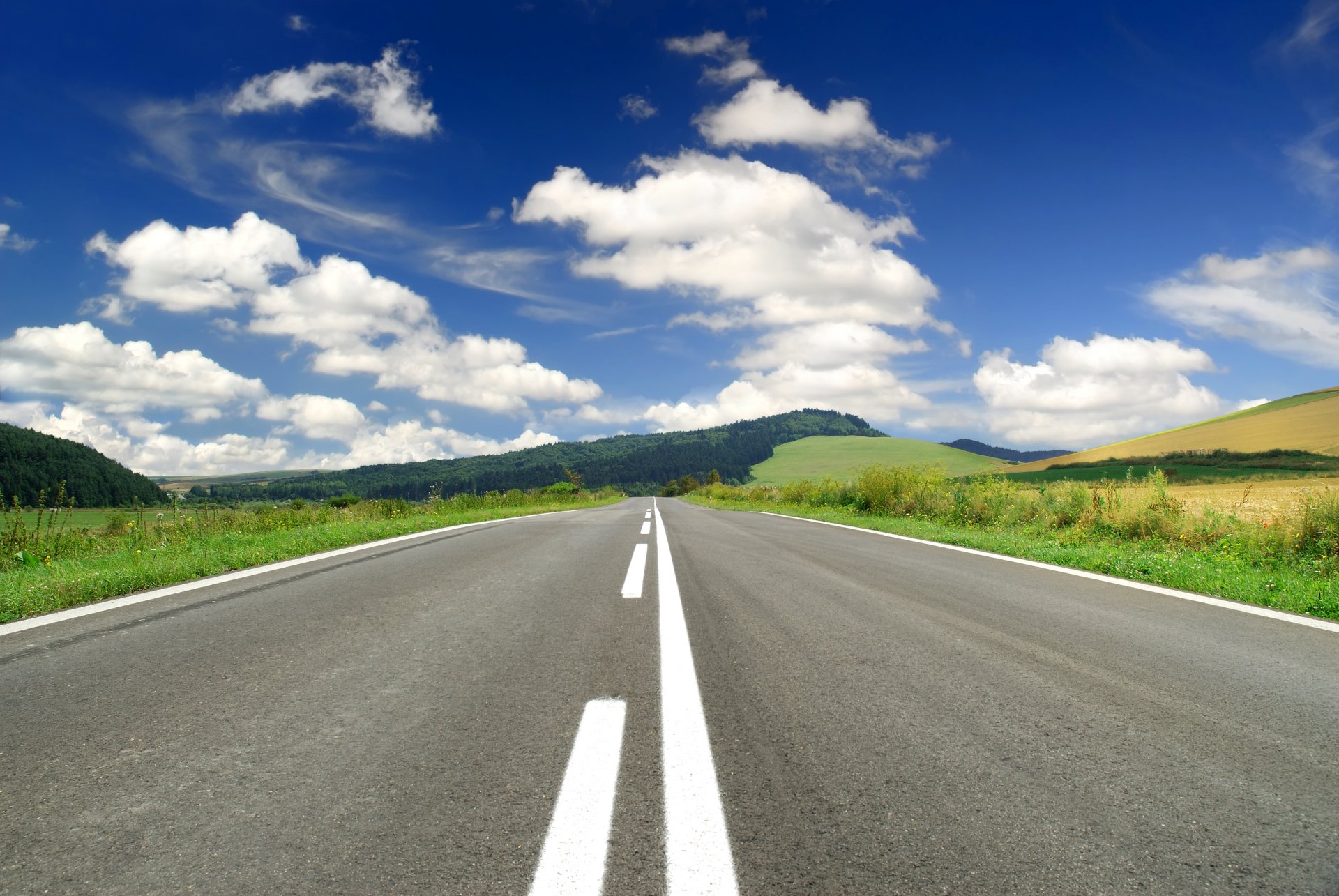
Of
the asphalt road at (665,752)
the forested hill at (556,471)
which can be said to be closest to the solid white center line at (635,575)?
the asphalt road at (665,752)

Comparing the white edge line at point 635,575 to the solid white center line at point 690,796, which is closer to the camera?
the solid white center line at point 690,796

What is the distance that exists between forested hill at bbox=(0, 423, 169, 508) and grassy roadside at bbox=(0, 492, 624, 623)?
53.8 meters

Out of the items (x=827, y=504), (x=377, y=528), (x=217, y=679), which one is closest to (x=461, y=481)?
(x=827, y=504)

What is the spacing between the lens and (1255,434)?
44.3 metres

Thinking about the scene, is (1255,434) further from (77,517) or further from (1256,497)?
(77,517)

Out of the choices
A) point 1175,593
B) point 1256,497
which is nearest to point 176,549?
point 1175,593

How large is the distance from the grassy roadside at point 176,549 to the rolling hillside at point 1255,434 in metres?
44.7

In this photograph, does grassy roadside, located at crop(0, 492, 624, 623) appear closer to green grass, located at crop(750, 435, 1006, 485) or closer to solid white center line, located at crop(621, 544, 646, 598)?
solid white center line, located at crop(621, 544, 646, 598)

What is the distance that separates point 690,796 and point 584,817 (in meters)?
0.32

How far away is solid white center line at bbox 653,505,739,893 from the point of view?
64.0 inches

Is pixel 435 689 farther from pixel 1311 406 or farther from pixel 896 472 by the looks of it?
pixel 1311 406

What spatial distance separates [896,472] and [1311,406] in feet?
161

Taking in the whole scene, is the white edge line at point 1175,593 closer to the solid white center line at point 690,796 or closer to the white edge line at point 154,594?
the solid white center line at point 690,796

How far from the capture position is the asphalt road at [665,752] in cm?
171
